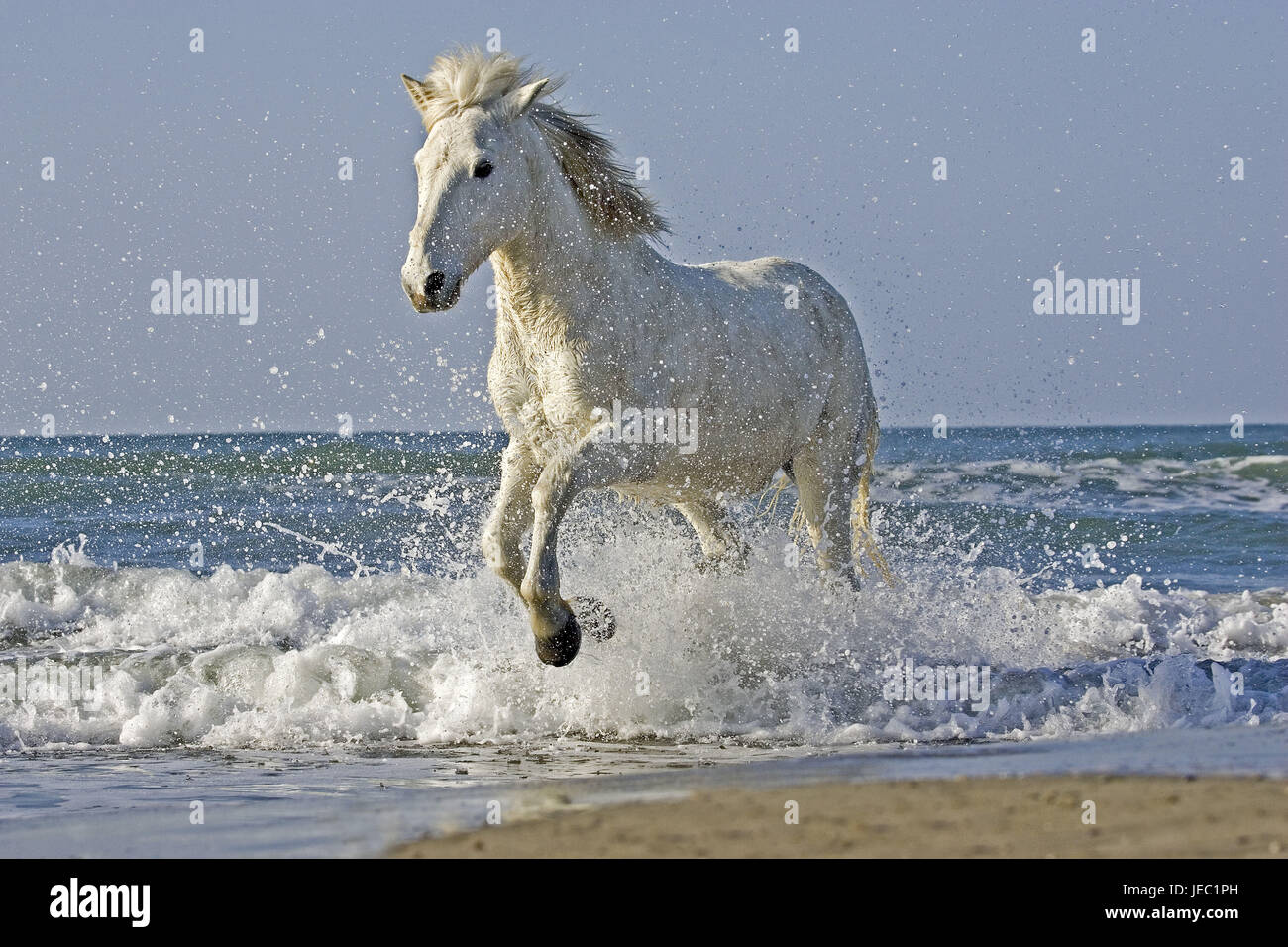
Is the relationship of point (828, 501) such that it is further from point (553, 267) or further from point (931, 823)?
point (931, 823)

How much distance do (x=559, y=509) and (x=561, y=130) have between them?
1.55 metres

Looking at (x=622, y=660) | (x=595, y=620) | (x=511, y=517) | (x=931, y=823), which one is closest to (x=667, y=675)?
(x=622, y=660)

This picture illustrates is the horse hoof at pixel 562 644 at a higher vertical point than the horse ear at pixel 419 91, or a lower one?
lower

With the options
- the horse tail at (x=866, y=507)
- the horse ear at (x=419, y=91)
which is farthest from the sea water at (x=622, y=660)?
the horse ear at (x=419, y=91)

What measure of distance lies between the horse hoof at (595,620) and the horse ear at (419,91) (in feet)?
7.11

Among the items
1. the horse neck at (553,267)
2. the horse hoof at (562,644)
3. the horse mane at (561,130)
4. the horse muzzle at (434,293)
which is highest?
the horse mane at (561,130)

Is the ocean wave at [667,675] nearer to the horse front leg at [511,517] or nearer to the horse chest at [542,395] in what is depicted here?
the horse front leg at [511,517]

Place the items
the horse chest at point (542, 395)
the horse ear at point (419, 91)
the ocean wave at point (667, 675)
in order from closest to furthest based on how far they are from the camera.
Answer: the horse ear at point (419, 91), the horse chest at point (542, 395), the ocean wave at point (667, 675)

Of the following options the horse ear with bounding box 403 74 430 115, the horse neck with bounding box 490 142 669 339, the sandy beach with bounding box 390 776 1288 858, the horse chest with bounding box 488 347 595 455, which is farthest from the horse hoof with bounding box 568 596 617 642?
the horse ear with bounding box 403 74 430 115

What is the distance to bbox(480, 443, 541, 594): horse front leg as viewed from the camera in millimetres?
6344

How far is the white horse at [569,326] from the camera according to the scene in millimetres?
5566

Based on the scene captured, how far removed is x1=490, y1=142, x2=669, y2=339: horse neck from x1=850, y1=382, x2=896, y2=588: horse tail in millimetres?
2545

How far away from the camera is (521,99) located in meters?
5.73
